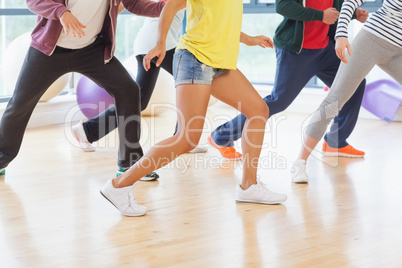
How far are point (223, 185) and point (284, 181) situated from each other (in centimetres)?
37

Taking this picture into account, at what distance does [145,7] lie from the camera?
3498 millimetres

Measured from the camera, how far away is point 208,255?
8.36 feet

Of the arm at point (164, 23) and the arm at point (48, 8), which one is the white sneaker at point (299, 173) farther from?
the arm at point (48, 8)

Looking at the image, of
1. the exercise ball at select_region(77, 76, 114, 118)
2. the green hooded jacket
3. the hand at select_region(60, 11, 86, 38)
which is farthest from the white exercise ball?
the hand at select_region(60, 11, 86, 38)

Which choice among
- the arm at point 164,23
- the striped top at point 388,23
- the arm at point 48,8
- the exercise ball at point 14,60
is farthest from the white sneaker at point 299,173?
the exercise ball at point 14,60

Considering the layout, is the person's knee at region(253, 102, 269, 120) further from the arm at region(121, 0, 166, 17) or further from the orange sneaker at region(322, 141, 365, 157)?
the orange sneaker at region(322, 141, 365, 157)

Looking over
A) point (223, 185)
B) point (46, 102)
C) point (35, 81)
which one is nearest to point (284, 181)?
point (223, 185)

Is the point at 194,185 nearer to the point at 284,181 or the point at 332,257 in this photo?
the point at 284,181

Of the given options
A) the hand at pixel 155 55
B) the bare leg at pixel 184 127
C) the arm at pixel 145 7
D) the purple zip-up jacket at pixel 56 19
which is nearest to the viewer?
the hand at pixel 155 55

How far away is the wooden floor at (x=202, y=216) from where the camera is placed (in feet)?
8.32

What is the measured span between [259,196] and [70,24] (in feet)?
4.05

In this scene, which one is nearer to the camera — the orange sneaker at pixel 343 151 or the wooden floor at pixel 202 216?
the wooden floor at pixel 202 216

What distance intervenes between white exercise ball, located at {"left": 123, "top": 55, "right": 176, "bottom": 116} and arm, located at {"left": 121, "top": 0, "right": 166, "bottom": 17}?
7.03ft

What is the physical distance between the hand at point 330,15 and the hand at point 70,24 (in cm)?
137
